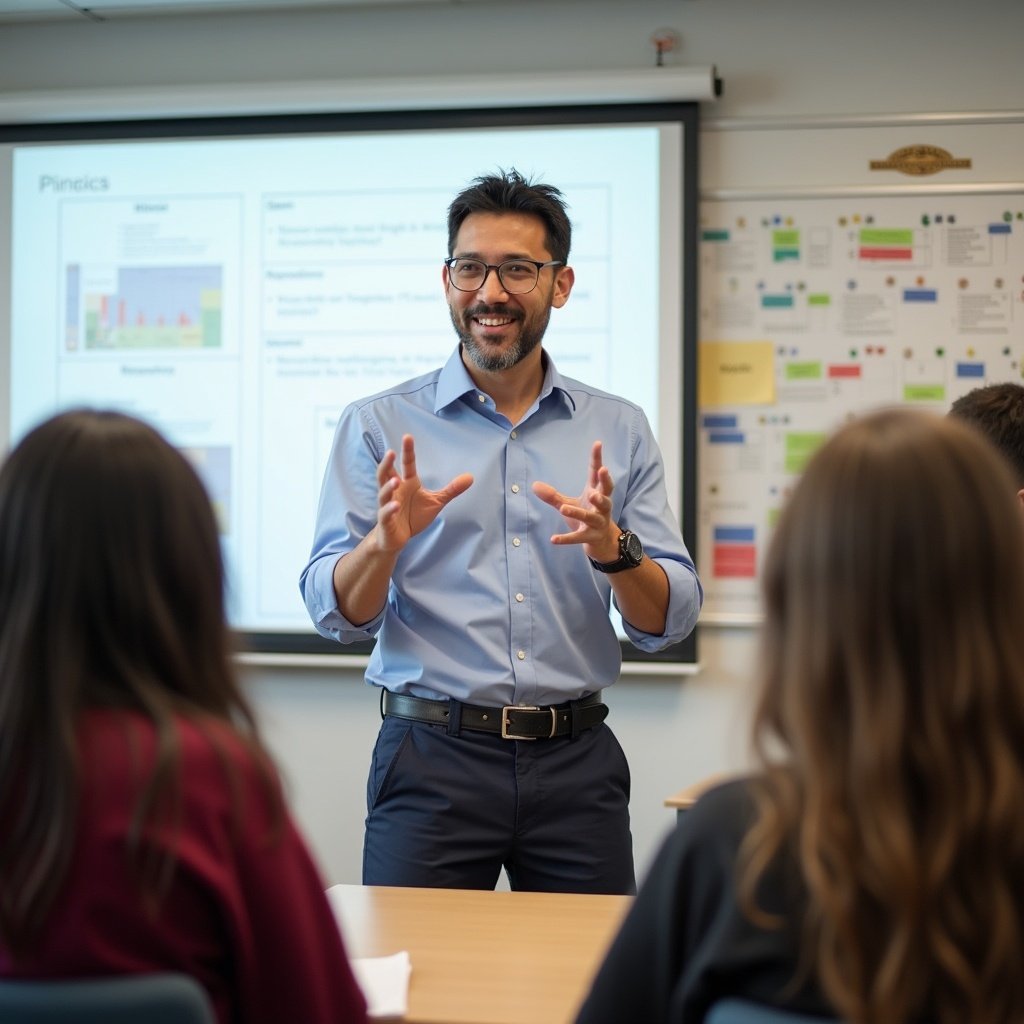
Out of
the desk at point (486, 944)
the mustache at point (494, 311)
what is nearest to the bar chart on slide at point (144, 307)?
the mustache at point (494, 311)

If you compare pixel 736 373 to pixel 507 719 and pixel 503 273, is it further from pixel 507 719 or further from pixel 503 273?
pixel 507 719

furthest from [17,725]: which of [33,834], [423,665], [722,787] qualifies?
[423,665]

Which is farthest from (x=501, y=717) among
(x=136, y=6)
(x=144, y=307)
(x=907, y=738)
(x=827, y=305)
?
(x=136, y=6)

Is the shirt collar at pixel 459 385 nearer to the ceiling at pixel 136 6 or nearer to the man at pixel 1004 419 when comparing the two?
the man at pixel 1004 419

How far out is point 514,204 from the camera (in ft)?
8.14

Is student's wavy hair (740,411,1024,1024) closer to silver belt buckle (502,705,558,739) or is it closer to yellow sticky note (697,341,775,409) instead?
silver belt buckle (502,705,558,739)

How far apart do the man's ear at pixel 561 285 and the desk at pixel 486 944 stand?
1222 mm

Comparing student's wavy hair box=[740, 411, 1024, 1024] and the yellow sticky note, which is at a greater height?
the yellow sticky note

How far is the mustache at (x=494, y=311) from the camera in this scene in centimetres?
242

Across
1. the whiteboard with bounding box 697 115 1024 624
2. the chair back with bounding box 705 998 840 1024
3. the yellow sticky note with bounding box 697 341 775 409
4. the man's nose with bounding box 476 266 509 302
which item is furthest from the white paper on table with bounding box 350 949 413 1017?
the yellow sticky note with bounding box 697 341 775 409

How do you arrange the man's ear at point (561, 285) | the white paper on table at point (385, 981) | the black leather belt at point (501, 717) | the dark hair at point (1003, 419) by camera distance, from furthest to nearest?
the man's ear at point (561, 285), the black leather belt at point (501, 717), the dark hair at point (1003, 419), the white paper on table at point (385, 981)

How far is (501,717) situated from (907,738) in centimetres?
138

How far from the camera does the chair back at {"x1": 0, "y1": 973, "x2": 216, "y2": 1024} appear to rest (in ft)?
3.21

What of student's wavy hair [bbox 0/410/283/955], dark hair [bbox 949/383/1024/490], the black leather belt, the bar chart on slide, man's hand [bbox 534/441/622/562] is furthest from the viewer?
the bar chart on slide
